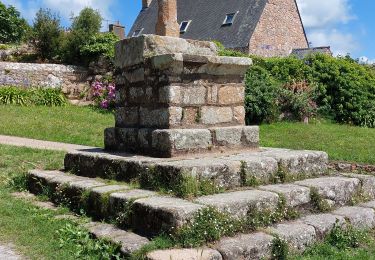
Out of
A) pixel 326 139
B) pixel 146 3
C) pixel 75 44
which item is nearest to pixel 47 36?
pixel 75 44

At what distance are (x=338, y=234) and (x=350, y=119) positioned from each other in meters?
11.5

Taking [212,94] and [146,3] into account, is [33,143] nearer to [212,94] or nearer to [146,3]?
[212,94]

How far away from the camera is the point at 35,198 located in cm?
483

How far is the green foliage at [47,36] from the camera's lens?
16719mm

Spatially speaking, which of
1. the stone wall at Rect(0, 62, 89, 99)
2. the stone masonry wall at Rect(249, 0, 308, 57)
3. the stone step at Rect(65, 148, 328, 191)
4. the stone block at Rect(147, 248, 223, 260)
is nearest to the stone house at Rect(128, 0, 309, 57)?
the stone masonry wall at Rect(249, 0, 308, 57)

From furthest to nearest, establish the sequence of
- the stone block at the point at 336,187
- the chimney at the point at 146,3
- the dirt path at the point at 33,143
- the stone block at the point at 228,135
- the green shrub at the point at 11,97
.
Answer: the chimney at the point at 146,3, the green shrub at the point at 11,97, the dirt path at the point at 33,143, the stone block at the point at 228,135, the stone block at the point at 336,187

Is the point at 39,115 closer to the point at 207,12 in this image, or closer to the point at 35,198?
the point at 35,198

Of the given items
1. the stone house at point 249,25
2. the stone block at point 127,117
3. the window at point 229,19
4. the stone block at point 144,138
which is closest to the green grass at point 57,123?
the stone block at point 127,117

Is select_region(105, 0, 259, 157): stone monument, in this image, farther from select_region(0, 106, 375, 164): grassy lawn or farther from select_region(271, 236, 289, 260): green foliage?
select_region(0, 106, 375, 164): grassy lawn

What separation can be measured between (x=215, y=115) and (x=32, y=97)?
11.5 m

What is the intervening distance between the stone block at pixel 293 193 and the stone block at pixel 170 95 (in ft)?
4.05

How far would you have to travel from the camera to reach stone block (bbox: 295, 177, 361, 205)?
4148 mm

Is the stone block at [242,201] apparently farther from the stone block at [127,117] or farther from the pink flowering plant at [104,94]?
the pink flowering plant at [104,94]

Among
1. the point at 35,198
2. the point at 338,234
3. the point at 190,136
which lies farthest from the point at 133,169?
the point at 338,234
